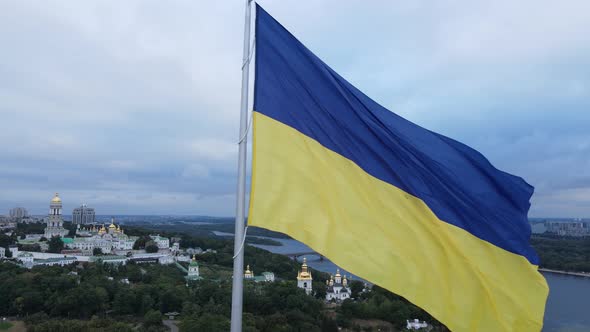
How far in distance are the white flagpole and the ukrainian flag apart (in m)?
0.05

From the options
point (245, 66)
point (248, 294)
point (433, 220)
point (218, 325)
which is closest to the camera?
point (245, 66)

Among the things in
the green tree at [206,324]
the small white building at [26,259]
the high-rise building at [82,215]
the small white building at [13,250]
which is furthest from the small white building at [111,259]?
the high-rise building at [82,215]

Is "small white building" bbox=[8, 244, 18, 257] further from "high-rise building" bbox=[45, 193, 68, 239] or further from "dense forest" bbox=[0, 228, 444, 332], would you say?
"dense forest" bbox=[0, 228, 444, 332]

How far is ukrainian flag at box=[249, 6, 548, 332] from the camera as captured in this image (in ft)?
7.32

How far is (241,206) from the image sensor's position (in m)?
2.14

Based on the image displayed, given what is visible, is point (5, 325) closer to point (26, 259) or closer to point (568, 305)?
point (26, 259)

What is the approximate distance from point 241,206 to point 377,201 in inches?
27.9

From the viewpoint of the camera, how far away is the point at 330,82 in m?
2.43

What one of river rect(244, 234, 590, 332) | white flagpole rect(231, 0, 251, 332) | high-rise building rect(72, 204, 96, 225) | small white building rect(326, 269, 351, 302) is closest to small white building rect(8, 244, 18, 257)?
river rect(244, 234, 590, 332)

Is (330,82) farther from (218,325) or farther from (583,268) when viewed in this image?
(583,268)

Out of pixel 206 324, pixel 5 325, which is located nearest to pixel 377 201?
pixel 206 324

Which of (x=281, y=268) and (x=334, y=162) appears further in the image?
(x=281, y=268)

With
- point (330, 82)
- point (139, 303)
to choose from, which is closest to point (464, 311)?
point (330, 82)

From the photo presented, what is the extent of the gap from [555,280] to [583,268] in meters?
5.69
